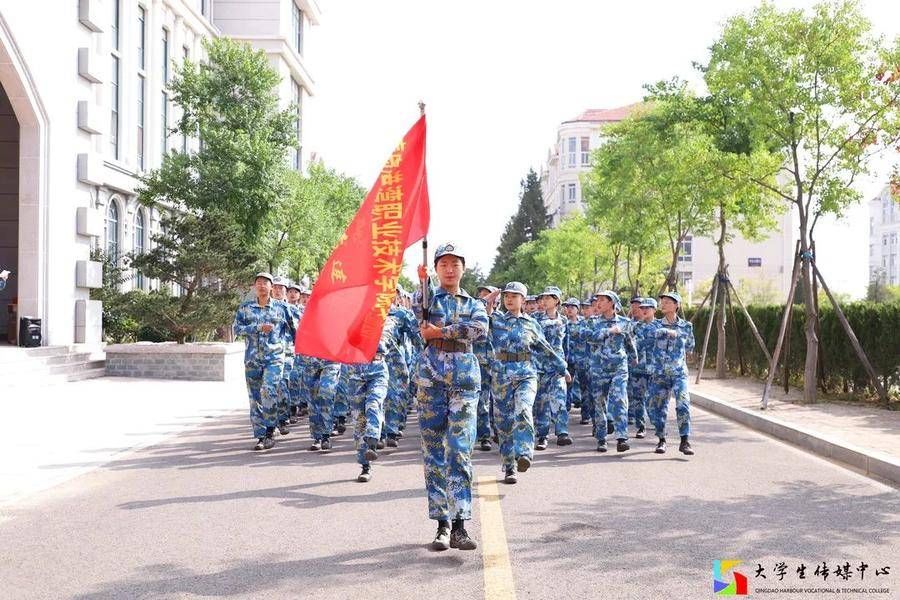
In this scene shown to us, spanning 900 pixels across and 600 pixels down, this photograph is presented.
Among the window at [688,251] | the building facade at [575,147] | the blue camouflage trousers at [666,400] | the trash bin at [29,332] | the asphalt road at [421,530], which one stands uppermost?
the building facade at [575,147]

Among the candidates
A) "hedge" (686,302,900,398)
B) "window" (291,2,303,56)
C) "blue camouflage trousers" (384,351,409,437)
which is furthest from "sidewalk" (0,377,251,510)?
"window" (291,2,303,56)

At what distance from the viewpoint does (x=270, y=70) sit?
2372cm

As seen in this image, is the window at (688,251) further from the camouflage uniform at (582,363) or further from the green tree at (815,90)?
the camouflage uniform at (582,363)

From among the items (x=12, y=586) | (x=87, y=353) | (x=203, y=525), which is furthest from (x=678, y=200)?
(x=12, y=586)

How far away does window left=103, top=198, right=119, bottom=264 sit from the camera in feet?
96.9

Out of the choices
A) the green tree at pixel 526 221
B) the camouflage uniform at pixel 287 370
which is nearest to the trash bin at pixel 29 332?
the camouflage uniform at pixel 287 370

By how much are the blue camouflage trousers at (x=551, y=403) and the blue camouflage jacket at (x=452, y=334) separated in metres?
5.21

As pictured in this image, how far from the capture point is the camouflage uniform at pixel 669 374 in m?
10.2

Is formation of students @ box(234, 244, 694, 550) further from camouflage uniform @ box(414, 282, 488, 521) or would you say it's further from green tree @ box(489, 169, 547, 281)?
green tree @ box(489, 169, 547, 281)

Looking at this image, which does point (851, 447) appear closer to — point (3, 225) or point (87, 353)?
point (87, 353)

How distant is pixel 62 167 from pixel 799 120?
16.7 metres

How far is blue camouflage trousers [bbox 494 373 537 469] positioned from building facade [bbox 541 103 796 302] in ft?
184

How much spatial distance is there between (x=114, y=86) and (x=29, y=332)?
14.2 metres

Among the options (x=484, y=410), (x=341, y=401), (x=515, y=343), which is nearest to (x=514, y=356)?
(x=515, y=343)
